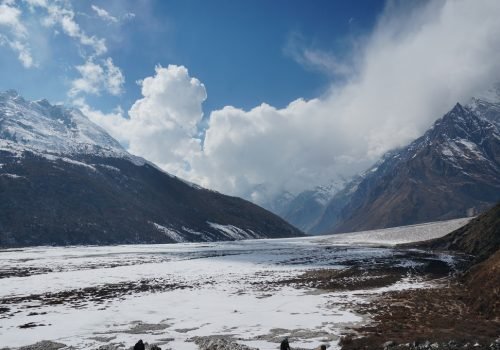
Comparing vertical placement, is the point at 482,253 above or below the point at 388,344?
above

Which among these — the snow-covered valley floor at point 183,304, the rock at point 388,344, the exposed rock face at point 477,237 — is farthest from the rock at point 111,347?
the exposed rock face at point 477,237

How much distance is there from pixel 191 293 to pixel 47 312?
1600cm

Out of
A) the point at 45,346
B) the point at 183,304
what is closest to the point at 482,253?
the point at 183,304

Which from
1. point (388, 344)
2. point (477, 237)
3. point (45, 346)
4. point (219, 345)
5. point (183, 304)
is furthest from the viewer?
point (477, 237)

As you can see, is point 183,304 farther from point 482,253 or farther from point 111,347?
point 482,253

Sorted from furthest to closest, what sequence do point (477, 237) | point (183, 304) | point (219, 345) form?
point (477, 237)
point (183, 304)
point (219, 345)

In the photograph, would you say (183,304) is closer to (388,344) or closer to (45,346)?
(45,346)

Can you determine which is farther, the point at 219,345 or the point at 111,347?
the point at 111,347

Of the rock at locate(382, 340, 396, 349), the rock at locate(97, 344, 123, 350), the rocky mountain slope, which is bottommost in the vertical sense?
the rock at locate(97, 344, 123, 350)

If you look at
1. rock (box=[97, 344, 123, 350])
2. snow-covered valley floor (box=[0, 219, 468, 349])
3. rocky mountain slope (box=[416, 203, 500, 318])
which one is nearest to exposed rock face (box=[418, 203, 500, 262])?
rocky mountain slope (box=[416, 203, 500, 318])

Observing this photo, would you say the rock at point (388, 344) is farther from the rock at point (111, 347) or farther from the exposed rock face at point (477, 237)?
the exposed rock face at point (477, 237)

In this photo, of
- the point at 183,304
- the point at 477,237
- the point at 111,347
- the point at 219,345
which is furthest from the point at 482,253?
the point at 111,347

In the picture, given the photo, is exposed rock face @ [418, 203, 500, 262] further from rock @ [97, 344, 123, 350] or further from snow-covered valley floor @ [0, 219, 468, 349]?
rock @ [97, 344, 123, 350]

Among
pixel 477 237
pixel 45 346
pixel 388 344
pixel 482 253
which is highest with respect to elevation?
pixel 477 237
